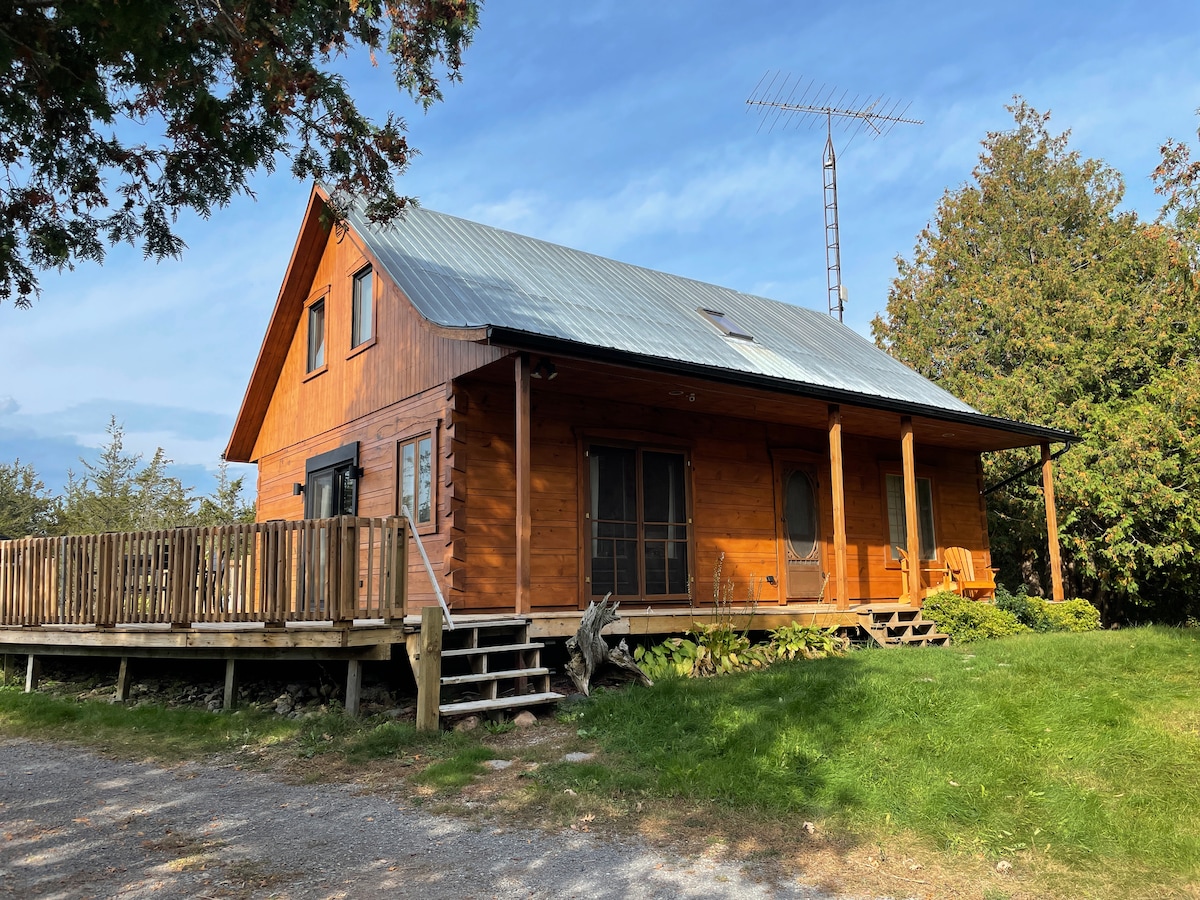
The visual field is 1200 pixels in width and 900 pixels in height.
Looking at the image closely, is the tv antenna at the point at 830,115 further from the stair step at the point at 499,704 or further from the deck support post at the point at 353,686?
the deck support post at the point at 353,686

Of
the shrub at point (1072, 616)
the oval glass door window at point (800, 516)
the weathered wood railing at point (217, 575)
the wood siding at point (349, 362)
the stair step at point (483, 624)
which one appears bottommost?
the shrub at point (1072, 616)

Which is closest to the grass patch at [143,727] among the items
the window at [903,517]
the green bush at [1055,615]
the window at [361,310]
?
the window at [361,310]

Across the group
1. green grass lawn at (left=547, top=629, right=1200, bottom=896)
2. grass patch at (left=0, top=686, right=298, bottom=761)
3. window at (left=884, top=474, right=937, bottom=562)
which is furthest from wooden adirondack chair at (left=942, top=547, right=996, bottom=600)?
grass patch at (left=0, top=686, right=298, bottom=761)

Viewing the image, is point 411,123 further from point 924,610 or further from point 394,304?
point 924,610

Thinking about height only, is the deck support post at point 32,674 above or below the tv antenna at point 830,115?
below

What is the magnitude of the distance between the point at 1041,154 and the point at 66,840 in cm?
2670

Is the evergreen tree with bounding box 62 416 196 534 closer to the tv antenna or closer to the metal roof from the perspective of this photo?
the metal roof

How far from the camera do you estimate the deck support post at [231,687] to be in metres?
8.86

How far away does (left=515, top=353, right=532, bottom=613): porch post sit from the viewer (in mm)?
8547

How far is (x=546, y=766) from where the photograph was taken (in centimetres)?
622

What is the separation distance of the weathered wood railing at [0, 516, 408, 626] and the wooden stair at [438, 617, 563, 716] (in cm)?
78

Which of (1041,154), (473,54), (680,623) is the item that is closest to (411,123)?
(473,54)

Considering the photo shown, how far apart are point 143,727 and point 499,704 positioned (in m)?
3.44

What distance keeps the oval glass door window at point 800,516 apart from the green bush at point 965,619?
186cm
